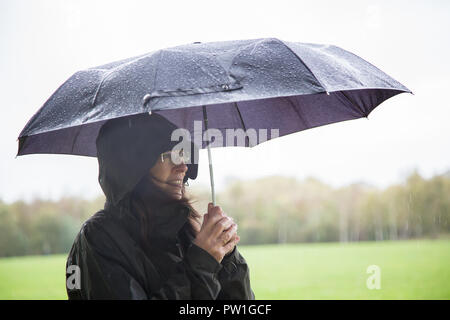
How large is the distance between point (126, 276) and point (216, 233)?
33 centimetres

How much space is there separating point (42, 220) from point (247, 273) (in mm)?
24775

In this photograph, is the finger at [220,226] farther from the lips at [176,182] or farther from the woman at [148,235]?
the lips at [176,182]

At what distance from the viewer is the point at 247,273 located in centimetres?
185

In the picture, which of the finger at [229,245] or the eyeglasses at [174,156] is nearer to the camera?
the finger at [229,245]

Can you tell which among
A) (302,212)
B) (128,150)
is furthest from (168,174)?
(302,212)

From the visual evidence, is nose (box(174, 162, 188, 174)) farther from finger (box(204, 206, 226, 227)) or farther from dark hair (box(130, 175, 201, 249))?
finger (box(204, 206, 226, 227))

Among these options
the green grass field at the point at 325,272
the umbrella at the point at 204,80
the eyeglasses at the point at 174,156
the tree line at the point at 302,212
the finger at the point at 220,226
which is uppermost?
the umbrella at the point at 204,80

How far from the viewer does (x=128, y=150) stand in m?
1.70

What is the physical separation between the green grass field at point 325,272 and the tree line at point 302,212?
3.10 metres

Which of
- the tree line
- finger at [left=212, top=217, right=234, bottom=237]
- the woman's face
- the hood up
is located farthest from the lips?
the tree line

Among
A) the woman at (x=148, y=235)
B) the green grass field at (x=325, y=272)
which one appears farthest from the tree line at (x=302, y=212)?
the woman at (x=148, y=235)

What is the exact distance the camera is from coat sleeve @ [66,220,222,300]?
1.57 meters

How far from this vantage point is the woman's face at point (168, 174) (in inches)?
69.6
